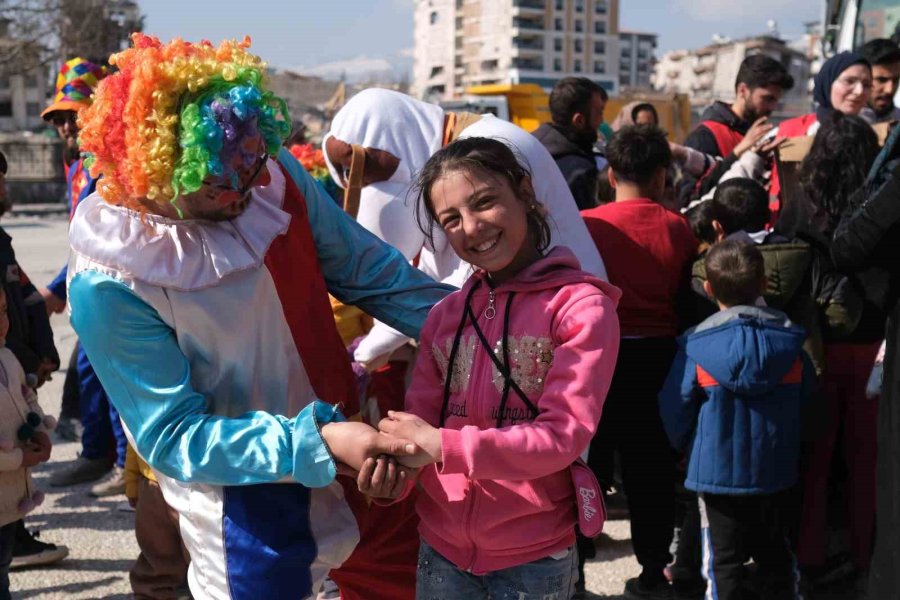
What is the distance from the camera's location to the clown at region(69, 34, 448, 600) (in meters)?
2.00

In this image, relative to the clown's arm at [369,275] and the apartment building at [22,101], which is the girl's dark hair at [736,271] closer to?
the clown's arm at [369,275]

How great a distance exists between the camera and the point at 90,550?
451 centimetres

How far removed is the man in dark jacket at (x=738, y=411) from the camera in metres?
3.45

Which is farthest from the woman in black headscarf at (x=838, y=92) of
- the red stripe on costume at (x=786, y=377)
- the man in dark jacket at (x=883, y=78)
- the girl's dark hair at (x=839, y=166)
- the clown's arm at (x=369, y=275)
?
the clown's arm at (x=369, y=275)

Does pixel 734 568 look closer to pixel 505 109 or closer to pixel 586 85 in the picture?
pixel 586 85

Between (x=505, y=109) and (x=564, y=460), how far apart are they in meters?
20.7

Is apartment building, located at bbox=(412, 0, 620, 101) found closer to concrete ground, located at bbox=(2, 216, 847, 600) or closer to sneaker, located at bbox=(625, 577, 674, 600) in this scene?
concrete ground, located at bbox=(2, 216, 847, 600)

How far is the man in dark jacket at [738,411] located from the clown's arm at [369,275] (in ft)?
4.40

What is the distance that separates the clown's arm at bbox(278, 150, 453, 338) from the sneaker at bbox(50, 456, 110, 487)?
11.2 ft

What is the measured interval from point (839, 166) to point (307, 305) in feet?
7.78

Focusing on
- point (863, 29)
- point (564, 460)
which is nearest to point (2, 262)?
point (564, 460)

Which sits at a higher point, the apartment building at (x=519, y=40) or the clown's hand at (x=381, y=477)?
the apartment building at (x=519, y=40)

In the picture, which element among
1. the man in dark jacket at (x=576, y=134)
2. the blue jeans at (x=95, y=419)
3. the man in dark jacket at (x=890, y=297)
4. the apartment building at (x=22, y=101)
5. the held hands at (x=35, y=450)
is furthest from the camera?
the apartment building at (x=22, y=101)

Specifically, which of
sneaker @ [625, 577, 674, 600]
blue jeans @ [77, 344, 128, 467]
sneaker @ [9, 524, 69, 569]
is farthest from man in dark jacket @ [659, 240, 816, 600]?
blue jeans @ [77, 344, 128, 467]
